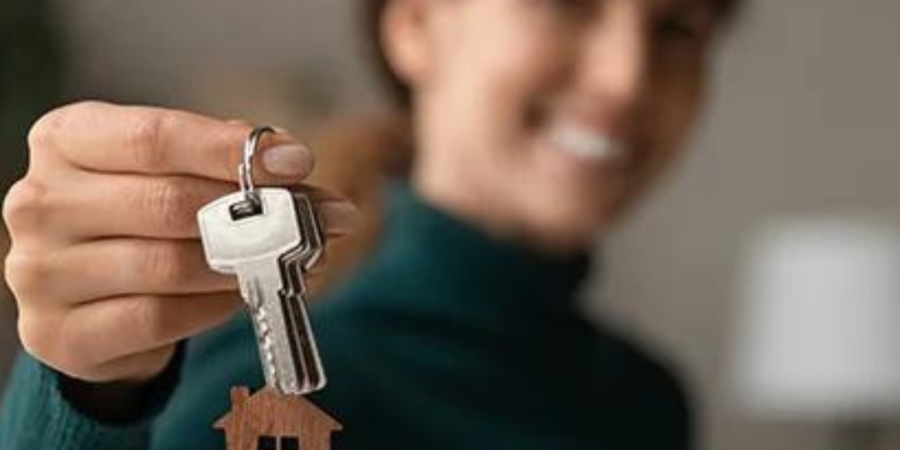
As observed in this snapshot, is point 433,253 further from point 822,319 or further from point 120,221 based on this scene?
point 822,319

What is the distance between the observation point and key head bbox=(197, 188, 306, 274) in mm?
190

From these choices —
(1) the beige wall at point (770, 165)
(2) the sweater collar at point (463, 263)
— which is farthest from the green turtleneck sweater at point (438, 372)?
(1) the beige wall at point (770, 165)

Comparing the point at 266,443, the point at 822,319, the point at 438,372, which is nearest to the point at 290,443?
the point at 266,443

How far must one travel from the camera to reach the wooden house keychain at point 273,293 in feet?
0.63

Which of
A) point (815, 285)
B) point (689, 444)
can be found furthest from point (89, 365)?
point (815, 285)

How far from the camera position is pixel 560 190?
0.45 metres

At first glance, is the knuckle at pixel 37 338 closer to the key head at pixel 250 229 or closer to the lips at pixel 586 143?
the key head at pixel 250 229

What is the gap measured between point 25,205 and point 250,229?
3 centimetres

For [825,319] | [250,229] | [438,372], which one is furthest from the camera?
[825,319]

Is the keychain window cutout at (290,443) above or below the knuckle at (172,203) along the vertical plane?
below

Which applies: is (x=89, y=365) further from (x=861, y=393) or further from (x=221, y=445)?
(x=861, y=393)

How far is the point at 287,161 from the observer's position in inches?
7.7

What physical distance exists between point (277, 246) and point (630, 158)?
0.29 m

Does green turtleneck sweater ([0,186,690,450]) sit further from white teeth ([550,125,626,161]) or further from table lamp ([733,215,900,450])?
table lamp ([733,215,900,450])
